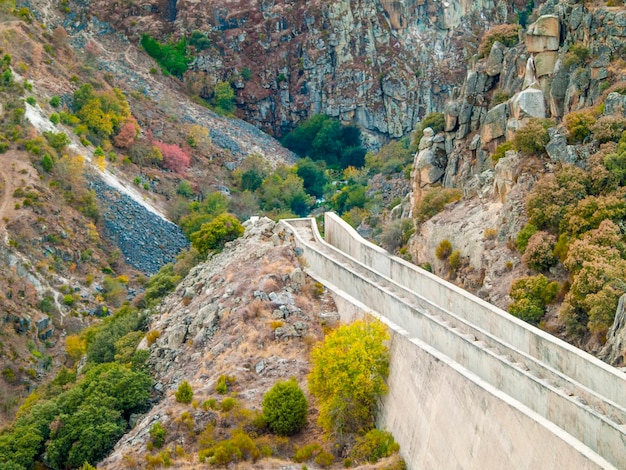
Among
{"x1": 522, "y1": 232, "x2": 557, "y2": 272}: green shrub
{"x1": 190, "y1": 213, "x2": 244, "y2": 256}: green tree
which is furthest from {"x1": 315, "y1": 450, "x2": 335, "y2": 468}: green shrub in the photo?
{"x1": 190, "y1": 213, "x2": 244, "y2": 256}: green tree

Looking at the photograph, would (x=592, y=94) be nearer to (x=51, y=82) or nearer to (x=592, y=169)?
(x=592, y=169)

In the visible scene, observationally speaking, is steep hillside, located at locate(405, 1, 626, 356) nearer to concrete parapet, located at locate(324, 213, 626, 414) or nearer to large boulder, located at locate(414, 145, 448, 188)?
large boulder, located at locate(414, 145, 448, 188)

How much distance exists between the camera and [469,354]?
27.1 m

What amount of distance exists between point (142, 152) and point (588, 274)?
→ 51.6 meters

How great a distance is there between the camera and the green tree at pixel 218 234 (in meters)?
45.9

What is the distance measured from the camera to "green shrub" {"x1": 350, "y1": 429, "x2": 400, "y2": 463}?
27516 millimetres

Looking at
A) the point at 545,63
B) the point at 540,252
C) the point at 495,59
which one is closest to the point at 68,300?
the point at 495,59

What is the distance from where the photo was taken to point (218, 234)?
46.0 meters

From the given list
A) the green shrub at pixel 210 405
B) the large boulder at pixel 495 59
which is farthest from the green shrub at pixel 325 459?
the large boulder at pixel 495 59

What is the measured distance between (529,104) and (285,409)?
20.4 m

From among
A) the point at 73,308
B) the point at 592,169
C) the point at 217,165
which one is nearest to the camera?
the point at 592,169

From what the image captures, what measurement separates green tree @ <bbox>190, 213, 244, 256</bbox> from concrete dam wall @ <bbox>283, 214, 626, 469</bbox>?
41.5 ft

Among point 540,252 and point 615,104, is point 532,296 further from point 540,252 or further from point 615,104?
point 615,104

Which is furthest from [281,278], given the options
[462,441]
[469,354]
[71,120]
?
[71,120]
